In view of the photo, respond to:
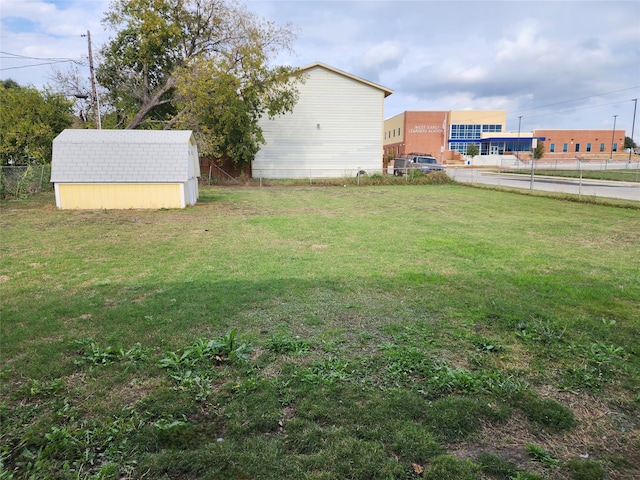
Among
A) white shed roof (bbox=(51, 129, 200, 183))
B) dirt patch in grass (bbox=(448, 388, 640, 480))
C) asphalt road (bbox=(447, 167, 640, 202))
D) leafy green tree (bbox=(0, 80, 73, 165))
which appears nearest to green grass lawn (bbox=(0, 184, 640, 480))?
dirt patch in grass (bbox=(448, 388, 640, 480))

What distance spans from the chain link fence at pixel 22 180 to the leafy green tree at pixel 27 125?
1825 millimetres

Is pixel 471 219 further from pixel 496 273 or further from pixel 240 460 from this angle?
pixel 240 460

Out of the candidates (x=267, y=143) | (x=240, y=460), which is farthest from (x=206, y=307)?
(x=267, y=143)

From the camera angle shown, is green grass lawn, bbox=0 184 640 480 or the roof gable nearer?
green grass lawn, bbox=0 184 640 480

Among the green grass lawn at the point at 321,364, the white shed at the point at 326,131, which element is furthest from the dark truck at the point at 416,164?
the green grass lawn at the point at 321,364

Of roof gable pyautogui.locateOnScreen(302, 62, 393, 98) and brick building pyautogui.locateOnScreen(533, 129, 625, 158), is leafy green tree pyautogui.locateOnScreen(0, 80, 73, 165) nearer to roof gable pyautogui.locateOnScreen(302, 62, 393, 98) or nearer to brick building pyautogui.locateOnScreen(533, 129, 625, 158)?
roof gable pyautogui.locateOnScreen(302, 62, 393, 98)

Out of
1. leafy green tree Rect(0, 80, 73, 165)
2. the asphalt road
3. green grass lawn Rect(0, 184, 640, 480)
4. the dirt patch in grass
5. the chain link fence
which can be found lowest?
the dirt patch in grass

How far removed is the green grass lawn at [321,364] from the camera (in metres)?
2.56

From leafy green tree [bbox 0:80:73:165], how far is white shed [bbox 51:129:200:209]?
312 inches

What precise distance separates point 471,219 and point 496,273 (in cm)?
610

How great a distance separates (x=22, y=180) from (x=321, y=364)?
19.2 meters

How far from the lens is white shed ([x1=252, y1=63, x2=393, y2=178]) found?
32.0m

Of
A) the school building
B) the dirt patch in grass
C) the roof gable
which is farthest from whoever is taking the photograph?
the school building

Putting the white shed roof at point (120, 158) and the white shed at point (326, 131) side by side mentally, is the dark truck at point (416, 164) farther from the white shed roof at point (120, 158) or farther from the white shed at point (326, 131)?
the white shed roof at point (120, 158)
